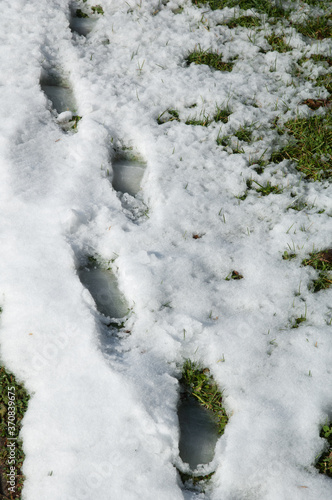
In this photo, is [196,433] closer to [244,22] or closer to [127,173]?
[127,173]

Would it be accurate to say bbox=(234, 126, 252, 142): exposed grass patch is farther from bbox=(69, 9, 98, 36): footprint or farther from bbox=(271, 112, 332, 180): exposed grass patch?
bbox=(69, 9, 98, 36): footprint

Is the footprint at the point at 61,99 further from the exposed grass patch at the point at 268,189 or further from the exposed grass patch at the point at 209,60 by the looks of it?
the exposed grass patch at the point at 268,189

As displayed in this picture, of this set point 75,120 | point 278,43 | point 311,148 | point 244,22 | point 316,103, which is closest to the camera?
point 311,148

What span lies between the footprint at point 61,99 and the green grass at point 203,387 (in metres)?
1.64

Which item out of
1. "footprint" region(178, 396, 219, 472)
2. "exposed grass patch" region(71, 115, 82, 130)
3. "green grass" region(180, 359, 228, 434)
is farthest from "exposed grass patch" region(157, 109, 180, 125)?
"footprint" region(178, 396, 219, 472)

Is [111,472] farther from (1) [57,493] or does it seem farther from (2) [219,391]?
(2) [219,391]

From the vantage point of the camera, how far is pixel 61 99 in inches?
111

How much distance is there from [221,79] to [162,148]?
0.79 m

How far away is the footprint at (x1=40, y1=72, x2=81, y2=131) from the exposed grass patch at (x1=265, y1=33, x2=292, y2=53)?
59.0 inches

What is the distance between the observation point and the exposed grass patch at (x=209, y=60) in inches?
120

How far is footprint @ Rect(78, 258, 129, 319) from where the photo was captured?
1.97 metres

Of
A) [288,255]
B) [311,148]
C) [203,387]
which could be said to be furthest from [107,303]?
[311,148]

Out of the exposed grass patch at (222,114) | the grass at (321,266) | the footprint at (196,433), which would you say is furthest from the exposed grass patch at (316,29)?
the footprint at (196,433)

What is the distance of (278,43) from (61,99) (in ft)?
5.32
